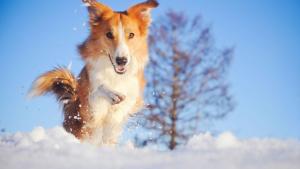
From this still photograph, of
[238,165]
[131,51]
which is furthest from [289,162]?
[131,51]

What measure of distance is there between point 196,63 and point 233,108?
3.29 feet

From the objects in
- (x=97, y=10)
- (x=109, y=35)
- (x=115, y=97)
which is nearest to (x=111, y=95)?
(x=115, y=97)

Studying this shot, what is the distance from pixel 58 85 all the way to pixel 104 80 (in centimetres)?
56

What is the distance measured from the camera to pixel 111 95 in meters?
4.39

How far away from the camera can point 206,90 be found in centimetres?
770


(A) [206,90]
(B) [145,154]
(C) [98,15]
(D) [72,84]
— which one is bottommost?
(B) [145,154]

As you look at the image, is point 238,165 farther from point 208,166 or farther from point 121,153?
point 121,153

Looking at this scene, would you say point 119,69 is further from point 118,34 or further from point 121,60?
point 118,34

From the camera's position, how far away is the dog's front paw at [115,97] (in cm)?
436

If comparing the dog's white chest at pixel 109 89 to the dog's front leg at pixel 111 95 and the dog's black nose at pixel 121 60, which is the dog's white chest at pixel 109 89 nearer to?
the dog's front leg at pixel 111 95

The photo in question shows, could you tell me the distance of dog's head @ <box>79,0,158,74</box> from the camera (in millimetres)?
4262

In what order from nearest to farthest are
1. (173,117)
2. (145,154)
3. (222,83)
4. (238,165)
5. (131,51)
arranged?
(238,165) → (145,154) → (131,51) → (173,117) → (222,83)

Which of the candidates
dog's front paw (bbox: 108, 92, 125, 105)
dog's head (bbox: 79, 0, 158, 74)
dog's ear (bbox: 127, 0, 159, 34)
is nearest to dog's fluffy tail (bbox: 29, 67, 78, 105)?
dog's head (bbox: 79, 0, 158, 74)


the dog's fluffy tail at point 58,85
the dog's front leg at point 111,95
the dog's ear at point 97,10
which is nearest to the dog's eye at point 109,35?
the dog's ear at point 97,10
